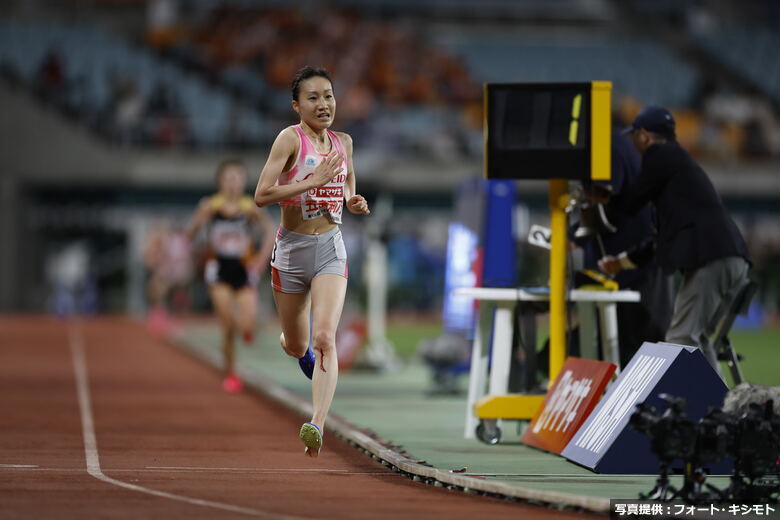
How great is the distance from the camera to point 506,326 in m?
11.4

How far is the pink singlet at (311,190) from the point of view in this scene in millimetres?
9398

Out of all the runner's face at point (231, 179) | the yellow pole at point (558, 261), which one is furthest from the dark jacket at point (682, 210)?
the runner's face at point (231, 179)

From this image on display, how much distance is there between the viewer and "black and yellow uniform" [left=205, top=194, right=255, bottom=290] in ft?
54.7

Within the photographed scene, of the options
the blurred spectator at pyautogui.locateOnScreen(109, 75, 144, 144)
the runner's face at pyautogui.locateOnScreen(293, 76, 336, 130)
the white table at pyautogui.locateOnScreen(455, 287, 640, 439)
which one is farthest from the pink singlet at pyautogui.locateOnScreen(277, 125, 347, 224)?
the blurred spectator at pyautogui.locateOnScreen(109, 75, 144, 144)

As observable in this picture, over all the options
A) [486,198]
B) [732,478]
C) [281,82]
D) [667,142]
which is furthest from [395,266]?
[732,478]

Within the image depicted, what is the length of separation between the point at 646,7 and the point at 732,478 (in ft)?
133

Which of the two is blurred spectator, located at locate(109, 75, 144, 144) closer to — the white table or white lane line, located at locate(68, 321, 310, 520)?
white lane line, located at locate(68, 321, 310, 520)

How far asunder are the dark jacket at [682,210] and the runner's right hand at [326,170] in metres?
2.34

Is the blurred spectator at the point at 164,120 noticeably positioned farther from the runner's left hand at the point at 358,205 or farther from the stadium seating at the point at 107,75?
the runner's left hand at the point at 358,205

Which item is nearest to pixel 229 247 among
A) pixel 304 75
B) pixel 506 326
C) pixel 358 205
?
pixel 506 326

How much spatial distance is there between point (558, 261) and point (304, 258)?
2134 millimetres

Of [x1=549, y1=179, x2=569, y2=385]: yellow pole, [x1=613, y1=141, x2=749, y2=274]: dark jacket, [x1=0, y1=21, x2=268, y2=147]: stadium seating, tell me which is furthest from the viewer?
[x1=0, y1=21, x2=268, y2=147]: stadium seating

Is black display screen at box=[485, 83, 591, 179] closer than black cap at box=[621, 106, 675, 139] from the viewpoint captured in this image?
No

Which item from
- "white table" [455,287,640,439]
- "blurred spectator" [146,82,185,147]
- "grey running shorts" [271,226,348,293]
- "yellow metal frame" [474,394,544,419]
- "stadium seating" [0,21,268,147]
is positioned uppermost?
"stadium seating" [0,21,268,147]
